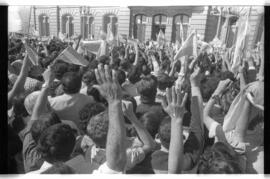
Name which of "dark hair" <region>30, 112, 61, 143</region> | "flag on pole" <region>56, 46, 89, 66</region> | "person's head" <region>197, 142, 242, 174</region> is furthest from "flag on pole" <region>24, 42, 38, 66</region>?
"person's head" <region>197, 142, 242, 174</region>

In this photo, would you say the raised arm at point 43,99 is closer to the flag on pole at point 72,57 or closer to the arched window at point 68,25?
the flag on pole at point 72,57

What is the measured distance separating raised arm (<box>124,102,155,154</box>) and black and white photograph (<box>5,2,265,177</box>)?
1cm

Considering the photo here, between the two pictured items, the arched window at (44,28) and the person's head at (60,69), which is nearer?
the person's head at (60,69)

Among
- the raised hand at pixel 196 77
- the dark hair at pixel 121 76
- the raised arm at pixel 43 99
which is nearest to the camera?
the raised arm at pixel 43 99

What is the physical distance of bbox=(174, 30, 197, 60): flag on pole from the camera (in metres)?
3.26

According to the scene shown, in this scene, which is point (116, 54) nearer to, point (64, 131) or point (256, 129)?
point (64, 131)

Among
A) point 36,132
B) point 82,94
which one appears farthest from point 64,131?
point 82,94

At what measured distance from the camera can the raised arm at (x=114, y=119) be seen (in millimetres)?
2105

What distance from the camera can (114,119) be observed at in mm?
2096

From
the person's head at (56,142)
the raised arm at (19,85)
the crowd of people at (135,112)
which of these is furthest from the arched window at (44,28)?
the person's head at (56,142)

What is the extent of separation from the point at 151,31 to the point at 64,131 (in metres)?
2.09

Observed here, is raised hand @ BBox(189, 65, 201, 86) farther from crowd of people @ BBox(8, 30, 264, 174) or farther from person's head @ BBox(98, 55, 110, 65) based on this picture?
person's head @ BBox(98, 55, 110, 65)

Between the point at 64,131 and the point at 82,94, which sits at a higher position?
the point at 82,94
